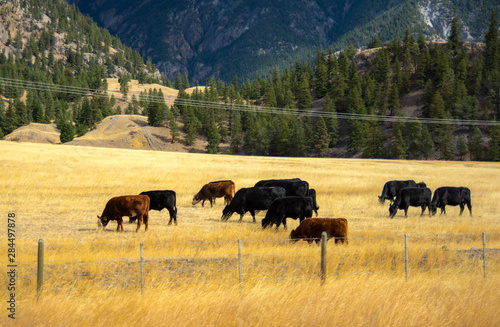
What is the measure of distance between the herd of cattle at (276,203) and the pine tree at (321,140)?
3585 inches

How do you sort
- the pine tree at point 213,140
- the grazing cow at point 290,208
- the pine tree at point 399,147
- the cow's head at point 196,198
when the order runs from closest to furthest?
1. the grazing cow at point 290,208
2. the cow's head at point 196,198
3. the pine tree at point 399,147
4. the pine tree at point 213,140

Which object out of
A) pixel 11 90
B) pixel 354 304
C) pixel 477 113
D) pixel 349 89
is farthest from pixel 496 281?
pixel 11 90

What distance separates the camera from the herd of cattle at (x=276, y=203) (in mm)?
15992

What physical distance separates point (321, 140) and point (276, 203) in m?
106

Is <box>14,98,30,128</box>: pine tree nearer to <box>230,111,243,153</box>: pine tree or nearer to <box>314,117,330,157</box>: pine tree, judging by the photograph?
<box>230,111,243,153</box>: pine tree

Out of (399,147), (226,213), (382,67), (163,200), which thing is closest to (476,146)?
(399,147)

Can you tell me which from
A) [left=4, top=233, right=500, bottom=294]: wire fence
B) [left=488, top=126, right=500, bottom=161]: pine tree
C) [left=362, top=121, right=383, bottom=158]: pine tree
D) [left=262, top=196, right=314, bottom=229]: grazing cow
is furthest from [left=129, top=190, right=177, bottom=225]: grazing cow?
[left=488, top=126, right=500, bottom=161]: pine tree

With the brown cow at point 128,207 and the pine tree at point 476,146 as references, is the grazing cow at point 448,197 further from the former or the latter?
the pine tree at point 476,146

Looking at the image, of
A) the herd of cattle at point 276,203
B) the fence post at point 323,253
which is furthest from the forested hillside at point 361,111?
the fence post at point 323,253

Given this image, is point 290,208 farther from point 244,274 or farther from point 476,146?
point 476,146

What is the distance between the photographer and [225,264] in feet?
45.3

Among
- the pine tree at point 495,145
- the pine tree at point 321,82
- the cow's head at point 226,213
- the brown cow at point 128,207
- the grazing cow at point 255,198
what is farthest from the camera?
the pine tree at point 321,82

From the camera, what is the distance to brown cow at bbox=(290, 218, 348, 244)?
51.8 feet

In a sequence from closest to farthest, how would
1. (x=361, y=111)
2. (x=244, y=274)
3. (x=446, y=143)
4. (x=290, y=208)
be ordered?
(x=244, y=274) < (x=290, y=208) < (x=446, y=143) < (x=361, y=111)
